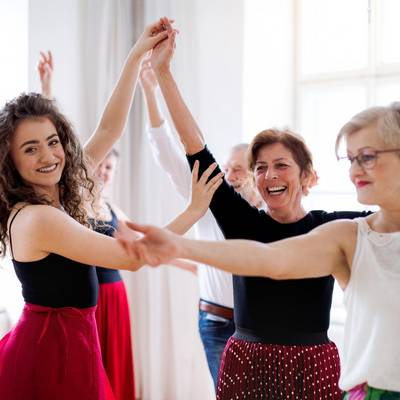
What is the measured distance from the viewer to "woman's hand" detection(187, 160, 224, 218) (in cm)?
168

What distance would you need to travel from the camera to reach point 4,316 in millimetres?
2941

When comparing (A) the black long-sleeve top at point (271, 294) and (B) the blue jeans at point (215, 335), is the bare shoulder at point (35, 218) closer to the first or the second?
(A) the black long-sleeve top at point (271, 294)

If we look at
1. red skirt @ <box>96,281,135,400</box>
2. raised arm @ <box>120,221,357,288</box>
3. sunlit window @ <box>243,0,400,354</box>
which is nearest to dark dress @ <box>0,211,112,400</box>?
raised arm @ <box>120,221,357,288</box>

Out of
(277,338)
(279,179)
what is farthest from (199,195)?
(277,338)

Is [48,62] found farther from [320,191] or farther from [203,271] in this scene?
[320,191]

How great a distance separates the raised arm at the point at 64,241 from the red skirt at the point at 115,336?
1260 mm

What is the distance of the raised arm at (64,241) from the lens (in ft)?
5.22

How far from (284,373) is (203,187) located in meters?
0.54

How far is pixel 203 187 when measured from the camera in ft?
5.52

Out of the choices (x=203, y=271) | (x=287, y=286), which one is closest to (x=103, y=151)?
(x=203, y=271)

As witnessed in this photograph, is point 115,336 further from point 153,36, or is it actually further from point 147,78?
point 153,36

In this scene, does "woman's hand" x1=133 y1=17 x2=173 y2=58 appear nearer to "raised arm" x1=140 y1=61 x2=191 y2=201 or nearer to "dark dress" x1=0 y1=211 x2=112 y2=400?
"raised arm" x1=140 y1=61 x2=191 y2=201

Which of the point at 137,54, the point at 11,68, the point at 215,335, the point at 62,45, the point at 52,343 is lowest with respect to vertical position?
the point at 215,335

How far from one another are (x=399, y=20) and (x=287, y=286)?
2.11 meters
